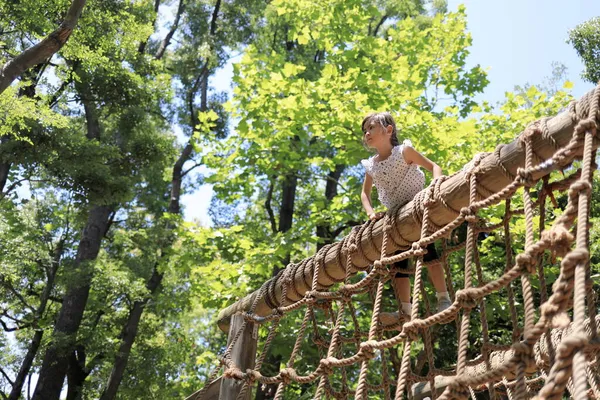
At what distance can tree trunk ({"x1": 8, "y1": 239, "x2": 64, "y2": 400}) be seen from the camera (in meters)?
8.85

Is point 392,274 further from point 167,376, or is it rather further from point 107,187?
point 167,376

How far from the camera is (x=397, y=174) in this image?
110 inches

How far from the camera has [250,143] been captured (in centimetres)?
734

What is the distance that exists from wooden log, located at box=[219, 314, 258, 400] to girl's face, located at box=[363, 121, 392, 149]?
1.27 m

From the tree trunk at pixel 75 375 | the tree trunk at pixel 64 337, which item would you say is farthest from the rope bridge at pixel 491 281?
the tree trunk at pixel 75 375

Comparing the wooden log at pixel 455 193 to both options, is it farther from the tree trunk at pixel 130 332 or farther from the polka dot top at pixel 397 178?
the tree trunk at pixel 130 332

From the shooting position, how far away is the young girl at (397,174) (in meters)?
2.67

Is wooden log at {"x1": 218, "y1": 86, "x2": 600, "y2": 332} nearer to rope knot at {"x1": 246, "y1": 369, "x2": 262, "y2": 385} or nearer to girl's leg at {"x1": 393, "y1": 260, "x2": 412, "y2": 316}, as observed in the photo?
girl's leg at {"x1": 393, "y1": 260, "x2": 412, "y2": 316}

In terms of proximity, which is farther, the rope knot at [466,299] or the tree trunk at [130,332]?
the tree trunk at [130,332]

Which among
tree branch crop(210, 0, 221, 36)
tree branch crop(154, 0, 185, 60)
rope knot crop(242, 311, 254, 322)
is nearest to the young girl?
rope knot crop(242, 311, 254, 322)

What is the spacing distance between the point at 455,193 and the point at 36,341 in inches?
363

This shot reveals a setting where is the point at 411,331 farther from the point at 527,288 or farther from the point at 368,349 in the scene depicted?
the point at 527,288

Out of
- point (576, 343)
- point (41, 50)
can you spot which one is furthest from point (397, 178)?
point (41, 50)

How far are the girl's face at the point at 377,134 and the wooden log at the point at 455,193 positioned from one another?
0.56 metres
